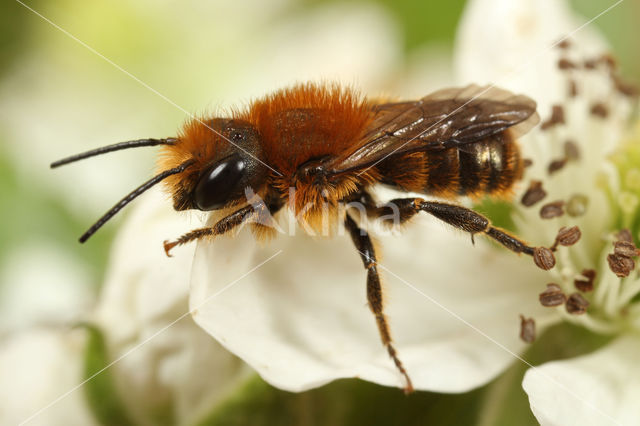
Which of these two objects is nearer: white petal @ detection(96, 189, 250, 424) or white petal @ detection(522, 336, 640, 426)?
white petal @ detection(522, 336, 640, 426)

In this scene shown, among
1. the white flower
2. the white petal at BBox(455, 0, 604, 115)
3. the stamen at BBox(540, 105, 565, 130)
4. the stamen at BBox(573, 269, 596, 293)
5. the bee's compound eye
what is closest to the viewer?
the bee's compound eye

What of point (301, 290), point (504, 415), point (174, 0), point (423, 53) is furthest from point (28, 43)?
point (504, 415)

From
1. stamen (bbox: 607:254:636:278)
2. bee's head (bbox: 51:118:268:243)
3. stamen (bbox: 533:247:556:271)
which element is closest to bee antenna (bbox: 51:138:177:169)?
bee's head (bbox: 51:118:268:243)

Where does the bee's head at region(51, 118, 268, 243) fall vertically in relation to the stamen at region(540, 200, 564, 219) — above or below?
above

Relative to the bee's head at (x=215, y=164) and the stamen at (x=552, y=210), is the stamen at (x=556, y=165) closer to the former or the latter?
the stamen at (x=552, y=210)

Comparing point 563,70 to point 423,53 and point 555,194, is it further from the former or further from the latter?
point 423,53

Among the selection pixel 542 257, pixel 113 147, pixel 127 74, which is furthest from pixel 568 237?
pixel 127 74

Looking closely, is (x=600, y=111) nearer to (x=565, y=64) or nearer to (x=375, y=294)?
(x=565, y=64)

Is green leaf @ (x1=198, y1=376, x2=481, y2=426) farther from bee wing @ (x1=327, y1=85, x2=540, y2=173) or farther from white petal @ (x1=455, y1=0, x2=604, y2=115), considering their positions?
white petal @ (x1=455, y1=0, x2=604, y2=115)
